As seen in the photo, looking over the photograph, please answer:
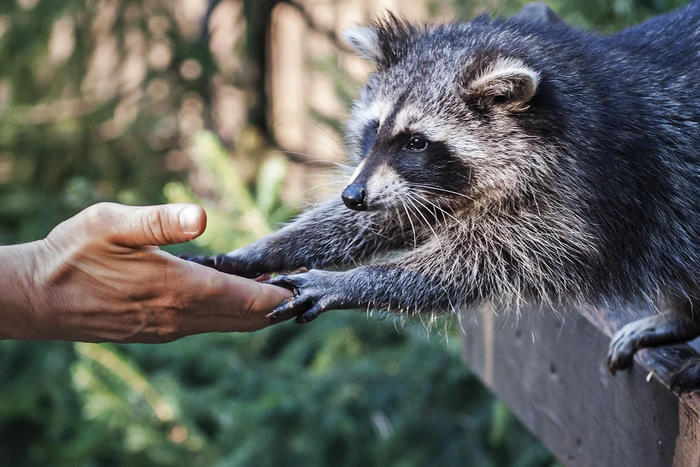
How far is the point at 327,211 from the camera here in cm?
255

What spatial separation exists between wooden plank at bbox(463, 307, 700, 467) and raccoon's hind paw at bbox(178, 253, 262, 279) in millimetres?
718

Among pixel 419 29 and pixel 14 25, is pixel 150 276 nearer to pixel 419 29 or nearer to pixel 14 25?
pixel 419 29

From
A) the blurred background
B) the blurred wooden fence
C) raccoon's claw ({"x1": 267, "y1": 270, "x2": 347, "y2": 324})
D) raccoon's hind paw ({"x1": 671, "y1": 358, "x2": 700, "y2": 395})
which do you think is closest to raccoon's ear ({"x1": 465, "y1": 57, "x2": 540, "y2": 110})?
the blurred background

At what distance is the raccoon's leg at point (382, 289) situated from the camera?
2.00 meters

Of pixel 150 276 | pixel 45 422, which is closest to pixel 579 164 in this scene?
pixel 150 276

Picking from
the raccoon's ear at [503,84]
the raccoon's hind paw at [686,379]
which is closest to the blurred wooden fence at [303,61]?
the raccoon's ear at [503,84]

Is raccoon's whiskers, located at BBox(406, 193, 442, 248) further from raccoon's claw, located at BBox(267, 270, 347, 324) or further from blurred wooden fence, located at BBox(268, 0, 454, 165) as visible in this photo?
blurred wooden fence, located at BBox(268, 0, 454, 165)

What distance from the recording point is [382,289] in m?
2.14

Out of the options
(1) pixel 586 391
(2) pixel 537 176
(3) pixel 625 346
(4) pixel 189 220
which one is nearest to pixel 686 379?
(3) pixel 625 346

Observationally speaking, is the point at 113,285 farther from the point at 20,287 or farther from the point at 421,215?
the point at 421,215

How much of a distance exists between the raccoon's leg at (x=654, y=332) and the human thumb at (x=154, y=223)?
1.30 m

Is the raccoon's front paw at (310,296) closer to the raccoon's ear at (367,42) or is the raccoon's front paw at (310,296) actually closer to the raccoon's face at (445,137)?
the raccoon's face at (445,137)

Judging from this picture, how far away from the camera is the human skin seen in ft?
5.30

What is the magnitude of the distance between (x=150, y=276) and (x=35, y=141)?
4.15 meters
